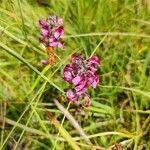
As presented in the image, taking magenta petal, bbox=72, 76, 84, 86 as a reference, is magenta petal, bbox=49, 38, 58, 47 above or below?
above

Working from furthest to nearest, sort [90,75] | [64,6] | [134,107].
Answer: [64,6] < [134,107] < [90,75]

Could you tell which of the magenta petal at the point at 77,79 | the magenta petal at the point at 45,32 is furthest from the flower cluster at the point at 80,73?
the magenta petal at the point at 45,32

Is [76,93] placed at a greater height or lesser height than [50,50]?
lesser

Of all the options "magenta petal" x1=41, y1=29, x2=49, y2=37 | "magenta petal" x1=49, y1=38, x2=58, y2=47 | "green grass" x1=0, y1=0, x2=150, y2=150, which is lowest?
"green grass" x1=0, y1=0, x2=150, y2=150

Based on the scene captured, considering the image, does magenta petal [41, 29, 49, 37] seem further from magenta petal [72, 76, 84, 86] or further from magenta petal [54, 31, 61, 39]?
magenta petal [72, 76, 84, 86]

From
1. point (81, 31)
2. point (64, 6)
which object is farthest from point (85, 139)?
point (64, 6)

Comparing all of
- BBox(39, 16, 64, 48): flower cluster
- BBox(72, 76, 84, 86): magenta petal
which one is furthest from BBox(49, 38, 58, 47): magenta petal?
BBox(72, 76, 84, 86): magenta petal

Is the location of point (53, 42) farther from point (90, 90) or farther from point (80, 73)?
point (90, 90)

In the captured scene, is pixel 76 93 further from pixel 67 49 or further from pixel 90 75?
pixel 67 49
